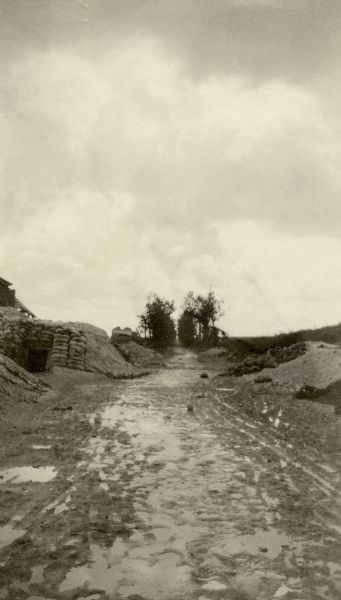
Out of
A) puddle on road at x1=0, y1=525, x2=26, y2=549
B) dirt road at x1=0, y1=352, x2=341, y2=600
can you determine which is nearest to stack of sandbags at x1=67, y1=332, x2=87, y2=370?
dirt road at x1=0, y1=352, x2=341, y2=600

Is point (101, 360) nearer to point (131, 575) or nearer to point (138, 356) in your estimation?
point (138, 356)

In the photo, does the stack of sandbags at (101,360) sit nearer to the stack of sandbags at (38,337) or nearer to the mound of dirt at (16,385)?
the stack of sandbags at (38,337)

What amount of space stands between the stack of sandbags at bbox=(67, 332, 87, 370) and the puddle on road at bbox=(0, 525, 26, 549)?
15232mm

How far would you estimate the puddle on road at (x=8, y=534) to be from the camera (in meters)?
3.65

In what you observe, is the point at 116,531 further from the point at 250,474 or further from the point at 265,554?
the point at 250,474

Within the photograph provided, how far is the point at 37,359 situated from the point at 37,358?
4 centimetres

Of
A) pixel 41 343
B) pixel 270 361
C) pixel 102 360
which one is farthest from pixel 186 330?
pixel 41 343

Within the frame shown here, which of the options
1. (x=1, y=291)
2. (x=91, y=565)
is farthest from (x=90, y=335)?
(x=91, y=565)

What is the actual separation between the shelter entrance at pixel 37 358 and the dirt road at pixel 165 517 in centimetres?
1217

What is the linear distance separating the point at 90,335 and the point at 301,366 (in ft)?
40.5

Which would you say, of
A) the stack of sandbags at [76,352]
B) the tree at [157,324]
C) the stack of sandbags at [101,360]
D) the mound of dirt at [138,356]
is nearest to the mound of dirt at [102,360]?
the stack of sandbags at [101,360]

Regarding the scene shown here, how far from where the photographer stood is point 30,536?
12.3ft

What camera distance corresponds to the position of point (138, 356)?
30.9 metres

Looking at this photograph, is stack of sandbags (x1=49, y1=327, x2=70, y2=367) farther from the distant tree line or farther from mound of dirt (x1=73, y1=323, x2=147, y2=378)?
the distant tree line
